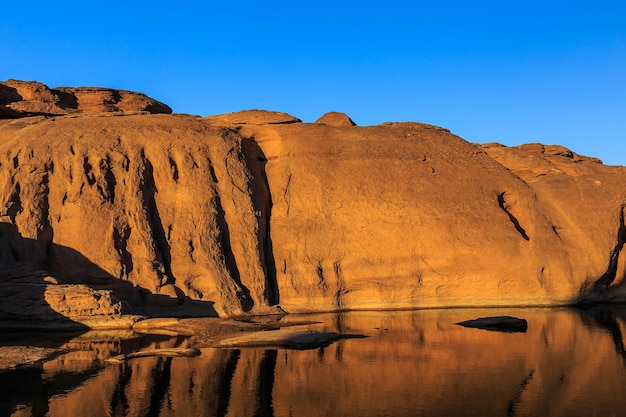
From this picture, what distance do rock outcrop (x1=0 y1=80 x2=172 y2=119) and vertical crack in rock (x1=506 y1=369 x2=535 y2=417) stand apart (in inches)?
1067

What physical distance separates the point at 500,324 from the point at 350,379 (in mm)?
10598

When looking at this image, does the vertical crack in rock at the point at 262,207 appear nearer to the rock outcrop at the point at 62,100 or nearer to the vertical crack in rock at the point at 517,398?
the rock outcrop at the point at 62,100

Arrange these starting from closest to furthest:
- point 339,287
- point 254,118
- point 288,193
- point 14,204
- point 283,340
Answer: point 283,340 < point 14,204 < point 339,287 < point 288,193 < point 254,118

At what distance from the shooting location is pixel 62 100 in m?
39.1

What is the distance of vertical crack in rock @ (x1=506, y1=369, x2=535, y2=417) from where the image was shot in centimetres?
1123

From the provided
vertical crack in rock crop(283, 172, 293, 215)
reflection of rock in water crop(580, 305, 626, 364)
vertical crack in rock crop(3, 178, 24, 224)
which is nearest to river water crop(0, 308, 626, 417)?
reflection of rock in water crop(580, 305, 626, 364)

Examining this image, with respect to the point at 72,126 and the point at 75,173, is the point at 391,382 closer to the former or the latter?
the point at 75,173

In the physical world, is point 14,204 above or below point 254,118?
below

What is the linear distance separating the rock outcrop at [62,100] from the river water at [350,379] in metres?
19.9

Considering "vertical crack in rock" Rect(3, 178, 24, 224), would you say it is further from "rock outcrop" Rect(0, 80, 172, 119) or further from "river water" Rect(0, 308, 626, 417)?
"river water" Rect(0, 308, 626, 417)

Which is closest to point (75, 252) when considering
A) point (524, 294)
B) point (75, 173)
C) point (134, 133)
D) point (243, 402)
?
point (75, 173)

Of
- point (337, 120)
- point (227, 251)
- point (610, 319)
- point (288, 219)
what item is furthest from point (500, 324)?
point (337, 120)

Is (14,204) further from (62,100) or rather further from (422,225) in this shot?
(422,225)

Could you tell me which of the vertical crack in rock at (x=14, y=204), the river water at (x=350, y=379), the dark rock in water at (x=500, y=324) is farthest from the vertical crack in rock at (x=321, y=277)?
the vertical crack in rock at (x=14, y=204)
